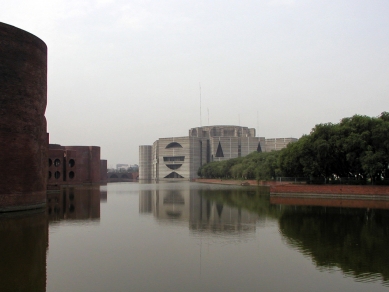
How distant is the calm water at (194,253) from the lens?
10078 mm

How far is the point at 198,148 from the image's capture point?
135m

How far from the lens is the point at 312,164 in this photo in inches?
1406

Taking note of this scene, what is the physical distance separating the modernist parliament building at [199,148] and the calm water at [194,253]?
10710 centimetres

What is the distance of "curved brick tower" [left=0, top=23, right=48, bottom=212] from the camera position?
882 inches

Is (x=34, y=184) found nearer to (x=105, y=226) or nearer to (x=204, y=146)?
(x=105, y=226)

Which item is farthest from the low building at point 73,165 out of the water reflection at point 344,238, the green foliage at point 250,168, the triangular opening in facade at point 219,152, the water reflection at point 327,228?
the triangular opening in facade at point 219,152

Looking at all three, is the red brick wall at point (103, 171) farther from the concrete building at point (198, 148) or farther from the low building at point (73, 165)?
the concrete building at point (198, 148)

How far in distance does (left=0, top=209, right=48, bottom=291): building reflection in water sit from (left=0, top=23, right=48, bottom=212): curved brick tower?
2.68 metres

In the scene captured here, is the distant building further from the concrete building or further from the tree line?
the tree line

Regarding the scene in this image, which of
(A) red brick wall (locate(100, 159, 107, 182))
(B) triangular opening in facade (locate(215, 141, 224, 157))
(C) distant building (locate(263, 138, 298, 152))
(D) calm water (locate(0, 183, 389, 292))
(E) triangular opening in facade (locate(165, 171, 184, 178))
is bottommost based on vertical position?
(D) calm water (locate(0, 183, 389, 292))

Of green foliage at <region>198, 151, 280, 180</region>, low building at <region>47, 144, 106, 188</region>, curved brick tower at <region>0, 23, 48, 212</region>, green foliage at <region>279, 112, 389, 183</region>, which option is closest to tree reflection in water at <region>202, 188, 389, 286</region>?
green foliage at <region>279, 112, 389, 183</region>

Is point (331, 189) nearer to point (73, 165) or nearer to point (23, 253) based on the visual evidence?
point (23, 253)

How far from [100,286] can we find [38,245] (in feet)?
17.9

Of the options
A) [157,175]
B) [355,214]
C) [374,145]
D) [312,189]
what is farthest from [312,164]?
[157,175]
